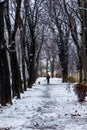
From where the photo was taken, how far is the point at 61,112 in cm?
1773

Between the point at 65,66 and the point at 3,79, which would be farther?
the point at 65,66

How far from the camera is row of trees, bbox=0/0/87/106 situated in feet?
72.1

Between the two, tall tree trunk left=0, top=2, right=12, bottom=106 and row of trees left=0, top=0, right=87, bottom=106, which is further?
row of trees left=0, top=0, right=87, bottom=106

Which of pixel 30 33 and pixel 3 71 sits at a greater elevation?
pixel 30 33

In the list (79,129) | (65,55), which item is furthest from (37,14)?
(79,129)

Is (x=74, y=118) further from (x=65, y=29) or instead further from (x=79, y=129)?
(x=65, y=29)

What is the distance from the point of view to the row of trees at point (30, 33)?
866 inches

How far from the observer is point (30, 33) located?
43844 mm

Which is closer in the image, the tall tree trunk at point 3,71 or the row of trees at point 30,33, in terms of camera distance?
the tall tree trunk at point 3,71

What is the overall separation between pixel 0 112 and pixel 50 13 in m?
27.2

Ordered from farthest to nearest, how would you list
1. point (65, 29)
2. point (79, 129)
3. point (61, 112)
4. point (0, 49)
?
point (65, 29) < point (0, 49) < point (61, 112) < point (79, 129)

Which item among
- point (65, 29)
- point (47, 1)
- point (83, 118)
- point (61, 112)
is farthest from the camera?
point (65, 29)

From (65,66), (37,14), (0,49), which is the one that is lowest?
(65,66)

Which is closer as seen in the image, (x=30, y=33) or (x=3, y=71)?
(x=3, y=71)
